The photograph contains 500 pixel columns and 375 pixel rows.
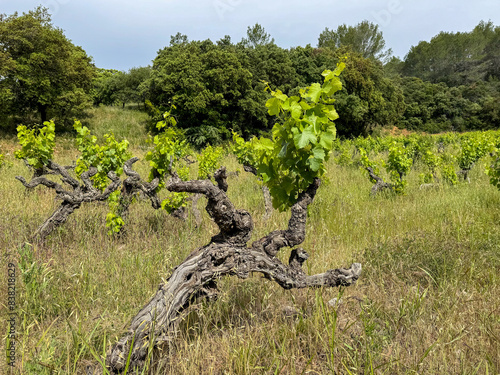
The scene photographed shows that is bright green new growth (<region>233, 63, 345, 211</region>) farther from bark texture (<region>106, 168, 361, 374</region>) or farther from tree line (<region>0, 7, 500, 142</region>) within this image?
tree line (<region>0, 7, 500, 142</region>)

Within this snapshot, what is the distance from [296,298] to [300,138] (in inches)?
56.1

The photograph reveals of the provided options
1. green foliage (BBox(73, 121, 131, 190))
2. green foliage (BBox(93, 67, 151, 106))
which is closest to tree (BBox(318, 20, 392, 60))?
green foliage (BBox(93, 67, 151, 106))

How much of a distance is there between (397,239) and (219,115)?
1777 cm

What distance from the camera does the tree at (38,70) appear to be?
17.8 m

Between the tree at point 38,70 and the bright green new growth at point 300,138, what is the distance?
20.6 meters

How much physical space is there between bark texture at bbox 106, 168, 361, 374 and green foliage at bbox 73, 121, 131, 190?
3.87m

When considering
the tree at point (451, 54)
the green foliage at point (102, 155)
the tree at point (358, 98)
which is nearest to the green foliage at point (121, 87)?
the tree at point (358, 98)

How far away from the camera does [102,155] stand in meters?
5.61

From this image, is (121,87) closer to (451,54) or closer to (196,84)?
(196,84)

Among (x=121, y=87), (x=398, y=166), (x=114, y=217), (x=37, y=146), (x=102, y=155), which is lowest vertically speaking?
(x=114, y=217)

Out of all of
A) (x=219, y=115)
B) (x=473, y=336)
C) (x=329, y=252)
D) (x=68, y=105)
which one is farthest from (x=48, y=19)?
(x=473, y=336)

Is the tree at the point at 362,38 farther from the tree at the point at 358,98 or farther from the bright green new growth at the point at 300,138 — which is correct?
the bright green new growth at the point at 300,138

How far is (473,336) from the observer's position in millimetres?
2107

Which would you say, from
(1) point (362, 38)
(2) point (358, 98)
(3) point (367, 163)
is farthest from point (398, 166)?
(1) point (362, 38)
